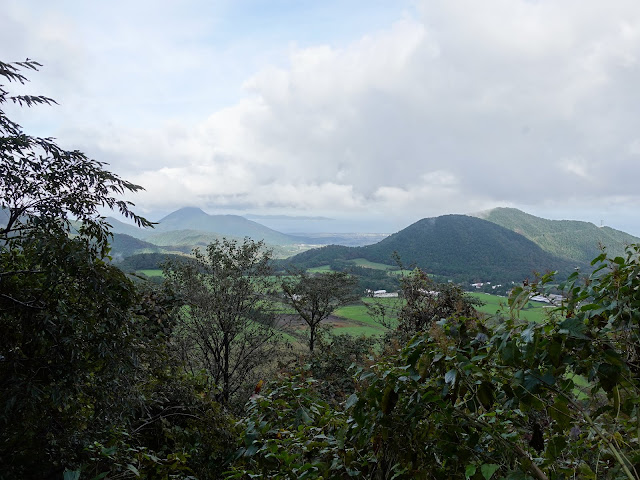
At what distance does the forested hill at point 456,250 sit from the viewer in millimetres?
42562

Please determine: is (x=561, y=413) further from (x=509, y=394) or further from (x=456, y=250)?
(x=456, y=250)

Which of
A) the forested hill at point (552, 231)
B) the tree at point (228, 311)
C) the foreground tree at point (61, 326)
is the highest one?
the forested hill at point (552, 231)

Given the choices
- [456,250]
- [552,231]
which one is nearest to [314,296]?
[456,250]

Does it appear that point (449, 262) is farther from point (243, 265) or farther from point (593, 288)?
point (593, 288)

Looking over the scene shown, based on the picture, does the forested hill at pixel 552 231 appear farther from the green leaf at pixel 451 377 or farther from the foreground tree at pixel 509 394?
the green leaf at pixel 451 377

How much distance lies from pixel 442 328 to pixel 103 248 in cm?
290

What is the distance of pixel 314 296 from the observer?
19609 millimetres

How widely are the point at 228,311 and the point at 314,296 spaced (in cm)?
572

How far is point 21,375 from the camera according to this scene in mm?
2600

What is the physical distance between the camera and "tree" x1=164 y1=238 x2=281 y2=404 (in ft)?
47.9

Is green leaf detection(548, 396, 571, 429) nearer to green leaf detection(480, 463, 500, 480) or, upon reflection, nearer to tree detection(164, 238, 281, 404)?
green leaf detection(480, 463, 500, 480)

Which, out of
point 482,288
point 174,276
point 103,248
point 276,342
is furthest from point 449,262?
point 103,248

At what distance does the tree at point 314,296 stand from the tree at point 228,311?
2425 millimetres

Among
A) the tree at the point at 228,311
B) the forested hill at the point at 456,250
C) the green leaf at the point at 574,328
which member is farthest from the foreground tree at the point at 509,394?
the forested hill at the point at 456,250
